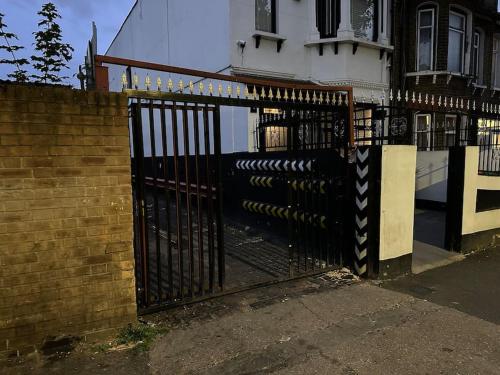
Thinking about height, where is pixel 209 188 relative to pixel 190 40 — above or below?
below

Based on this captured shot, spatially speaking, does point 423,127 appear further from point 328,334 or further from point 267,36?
point 328,334

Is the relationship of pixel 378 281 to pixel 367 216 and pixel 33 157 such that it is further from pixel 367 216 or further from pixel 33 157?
pixel 33 157

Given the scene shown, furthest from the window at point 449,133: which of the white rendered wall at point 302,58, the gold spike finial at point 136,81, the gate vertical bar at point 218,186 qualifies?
the gold spike finial at point 136,81

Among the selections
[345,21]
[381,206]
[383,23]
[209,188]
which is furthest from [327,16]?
[209,188]

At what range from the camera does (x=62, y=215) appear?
10.7 ft

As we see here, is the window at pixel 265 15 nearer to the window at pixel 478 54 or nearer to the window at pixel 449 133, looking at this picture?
the window at pixel 449 133

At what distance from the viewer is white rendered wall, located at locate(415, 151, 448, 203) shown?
10.6 meters

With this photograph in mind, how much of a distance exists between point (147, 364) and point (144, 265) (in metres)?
0.98

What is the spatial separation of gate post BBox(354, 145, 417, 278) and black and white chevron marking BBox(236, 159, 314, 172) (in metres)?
0.71

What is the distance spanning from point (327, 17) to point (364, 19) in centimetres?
125

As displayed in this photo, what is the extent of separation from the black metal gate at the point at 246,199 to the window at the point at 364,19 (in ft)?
15.5

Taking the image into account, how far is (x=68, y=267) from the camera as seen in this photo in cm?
332

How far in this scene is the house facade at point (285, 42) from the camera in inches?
400

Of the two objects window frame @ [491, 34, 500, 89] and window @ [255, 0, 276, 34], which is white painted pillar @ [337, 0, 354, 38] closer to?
window @ [255, 0, 276, 34]
